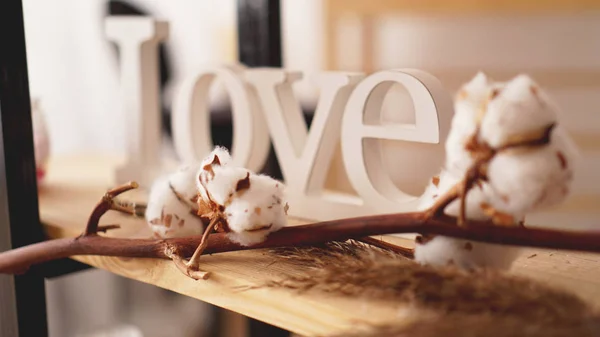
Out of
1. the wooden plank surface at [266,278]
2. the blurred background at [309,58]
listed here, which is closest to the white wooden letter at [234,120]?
the wooden plank surface at [266,278]

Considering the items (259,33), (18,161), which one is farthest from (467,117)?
(259,33)

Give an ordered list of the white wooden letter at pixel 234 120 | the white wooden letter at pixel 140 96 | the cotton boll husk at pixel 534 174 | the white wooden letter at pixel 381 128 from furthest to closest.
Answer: the white wooden letter at pixel 140 96 → the white wooden letter at pixel 234 120 → the white wooden letter at pixel 381 128 → the cotton boll husk at pixel 534 174

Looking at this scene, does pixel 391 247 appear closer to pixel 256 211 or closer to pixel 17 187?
pixel 256 211

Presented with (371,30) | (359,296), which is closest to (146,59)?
(359,296)

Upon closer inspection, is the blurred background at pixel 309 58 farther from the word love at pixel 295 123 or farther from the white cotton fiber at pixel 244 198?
the white cotton fiber at pixel 244 198

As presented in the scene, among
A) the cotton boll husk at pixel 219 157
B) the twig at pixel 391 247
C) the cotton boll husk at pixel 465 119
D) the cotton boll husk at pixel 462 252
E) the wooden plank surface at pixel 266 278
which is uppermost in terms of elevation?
the cotton boll husk at pixel 465 119

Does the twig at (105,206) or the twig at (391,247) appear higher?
the twig at (105,206)
